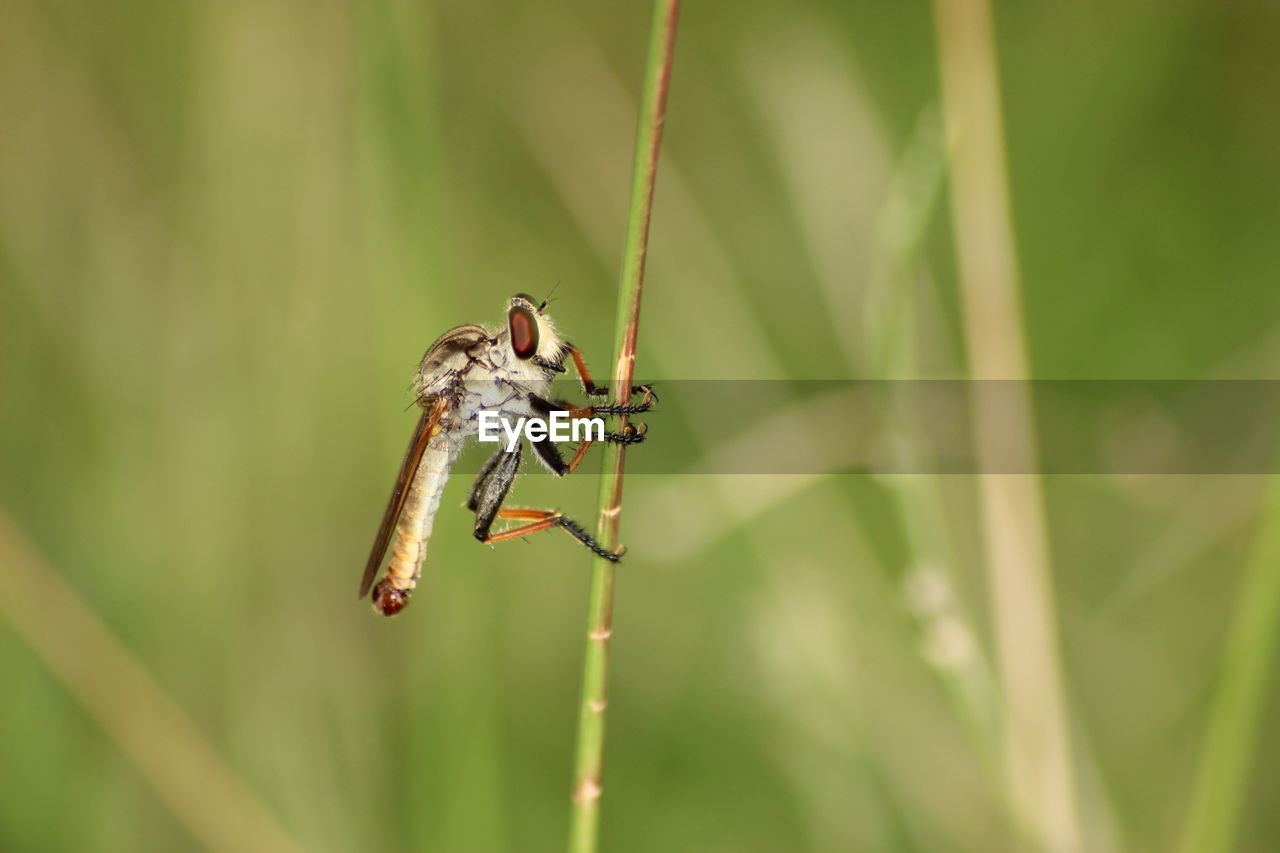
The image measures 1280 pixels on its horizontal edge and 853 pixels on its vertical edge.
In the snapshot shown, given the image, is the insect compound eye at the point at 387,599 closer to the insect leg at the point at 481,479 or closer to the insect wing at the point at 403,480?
the insect wing at the point at 403,480

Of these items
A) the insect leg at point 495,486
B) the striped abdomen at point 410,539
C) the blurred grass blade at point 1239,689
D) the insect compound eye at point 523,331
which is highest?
the insect compound eye at point 523,331

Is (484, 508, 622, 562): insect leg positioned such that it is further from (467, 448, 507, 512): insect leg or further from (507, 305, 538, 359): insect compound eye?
(507, 305, 538, 359): insect compound eye

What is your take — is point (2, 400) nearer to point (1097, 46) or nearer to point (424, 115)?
point (424, 115)

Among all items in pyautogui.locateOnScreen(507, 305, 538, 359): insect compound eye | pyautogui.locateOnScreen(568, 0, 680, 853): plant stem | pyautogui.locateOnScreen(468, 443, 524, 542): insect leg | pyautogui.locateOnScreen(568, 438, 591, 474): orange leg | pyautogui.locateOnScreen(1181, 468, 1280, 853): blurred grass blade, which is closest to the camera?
pyautogui.locateOnScreen(568, 0, 680, 853): plant stem

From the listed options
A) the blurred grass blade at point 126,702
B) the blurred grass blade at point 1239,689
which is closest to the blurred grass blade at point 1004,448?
the blurred grass blade at point 1239,689

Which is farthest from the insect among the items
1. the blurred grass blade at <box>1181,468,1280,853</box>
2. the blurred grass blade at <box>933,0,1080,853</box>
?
the blurred grass blade at <box>1181,468,1280,853</box>

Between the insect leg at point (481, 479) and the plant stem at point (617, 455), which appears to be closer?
the plant stem at point (617, 455)
